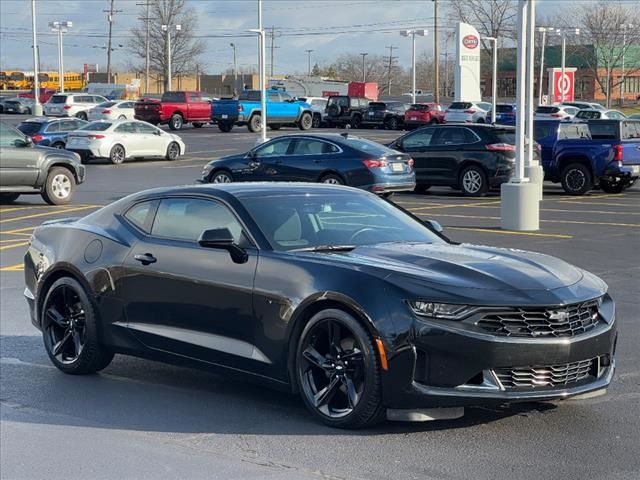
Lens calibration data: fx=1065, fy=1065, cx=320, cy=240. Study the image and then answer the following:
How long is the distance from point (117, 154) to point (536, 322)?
31864mm

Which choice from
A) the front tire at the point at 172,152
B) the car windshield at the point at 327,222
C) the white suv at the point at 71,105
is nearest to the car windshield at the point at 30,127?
the front tire at the point at 172,152

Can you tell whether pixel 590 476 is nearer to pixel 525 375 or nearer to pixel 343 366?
pixel 525 375

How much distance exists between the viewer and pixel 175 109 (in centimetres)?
5703

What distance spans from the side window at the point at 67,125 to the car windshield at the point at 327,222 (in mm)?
33973

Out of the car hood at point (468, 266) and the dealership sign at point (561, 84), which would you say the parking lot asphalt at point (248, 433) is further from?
Result: the dealership sign at point (561, 84)

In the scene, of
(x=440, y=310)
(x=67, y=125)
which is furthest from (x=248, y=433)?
(x=67, y=125)

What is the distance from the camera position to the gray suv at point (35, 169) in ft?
70.6

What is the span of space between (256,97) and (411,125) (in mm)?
10351

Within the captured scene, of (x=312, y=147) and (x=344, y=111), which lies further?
(x=344, y=111)

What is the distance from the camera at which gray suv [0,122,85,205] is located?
2152cm

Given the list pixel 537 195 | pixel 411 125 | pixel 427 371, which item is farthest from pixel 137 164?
pixel 427 371

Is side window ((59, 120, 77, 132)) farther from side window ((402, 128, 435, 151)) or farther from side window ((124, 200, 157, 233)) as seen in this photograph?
side window ((124, 200, 157, 233))

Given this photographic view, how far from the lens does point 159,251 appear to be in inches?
295

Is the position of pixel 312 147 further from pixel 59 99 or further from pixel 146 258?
pixel 59 99
